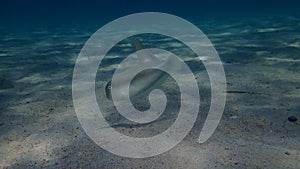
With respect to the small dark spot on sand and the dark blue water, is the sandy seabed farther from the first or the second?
the dark blue water

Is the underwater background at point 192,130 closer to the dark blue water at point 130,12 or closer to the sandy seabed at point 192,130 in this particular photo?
the sandy seabed at point 192,130

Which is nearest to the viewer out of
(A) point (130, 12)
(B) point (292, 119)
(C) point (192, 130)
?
(C) point (192, 130)

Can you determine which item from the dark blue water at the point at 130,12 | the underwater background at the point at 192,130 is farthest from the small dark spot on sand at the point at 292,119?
the dark blue water at the point at 130,12

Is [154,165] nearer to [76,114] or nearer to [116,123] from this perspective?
[116,123]

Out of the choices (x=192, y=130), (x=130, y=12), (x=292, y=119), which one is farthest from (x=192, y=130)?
(x=130, y=12)

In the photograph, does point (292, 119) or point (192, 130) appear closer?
point (192, 130)

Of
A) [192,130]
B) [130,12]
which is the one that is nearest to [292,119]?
[192,130]

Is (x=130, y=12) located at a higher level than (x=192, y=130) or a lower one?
lower

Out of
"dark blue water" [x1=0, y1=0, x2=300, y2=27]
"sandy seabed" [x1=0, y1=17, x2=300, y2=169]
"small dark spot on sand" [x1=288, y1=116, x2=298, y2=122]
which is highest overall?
"small dark spot on sand" [x1=288, y1=116, x2=298, y2=122]

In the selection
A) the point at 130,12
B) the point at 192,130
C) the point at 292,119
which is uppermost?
the point at 292,119

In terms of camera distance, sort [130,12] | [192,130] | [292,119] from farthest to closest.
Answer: [130,12] < [292,119] < [192,130]

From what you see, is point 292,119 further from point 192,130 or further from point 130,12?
point 130,12

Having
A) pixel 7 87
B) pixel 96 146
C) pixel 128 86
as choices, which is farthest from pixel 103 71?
pixel 128 86

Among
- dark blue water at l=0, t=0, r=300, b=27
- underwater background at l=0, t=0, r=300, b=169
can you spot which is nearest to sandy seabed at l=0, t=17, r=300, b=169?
underwater background at l=0, t=0, r=300, b=169
